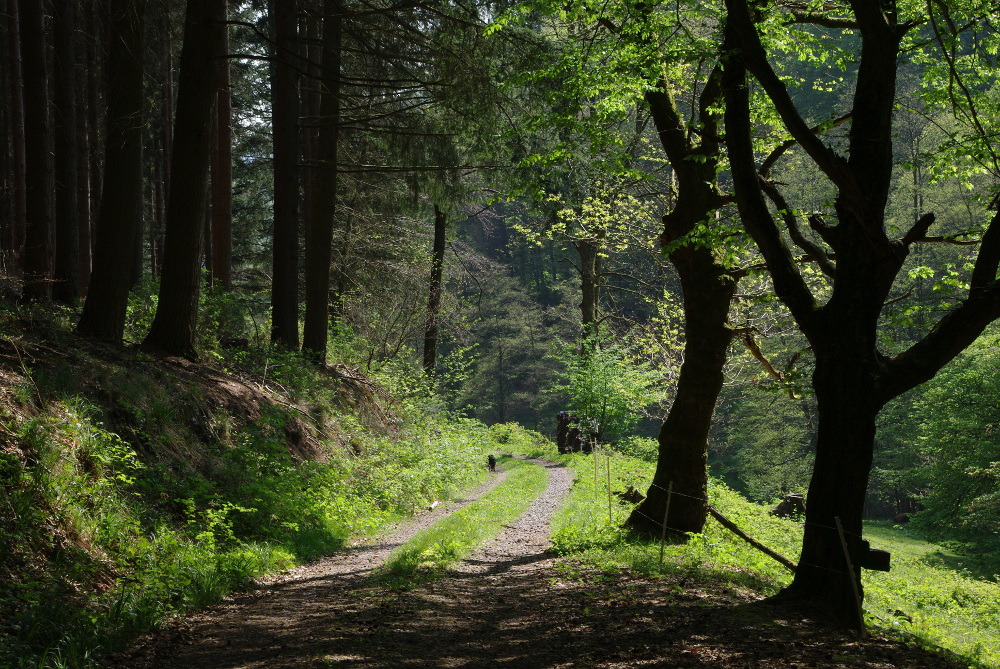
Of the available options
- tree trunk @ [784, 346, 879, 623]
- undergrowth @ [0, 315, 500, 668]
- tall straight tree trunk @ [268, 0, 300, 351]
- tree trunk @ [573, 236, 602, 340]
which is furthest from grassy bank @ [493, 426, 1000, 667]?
tree trunk @ [573, 236, 602, 340]

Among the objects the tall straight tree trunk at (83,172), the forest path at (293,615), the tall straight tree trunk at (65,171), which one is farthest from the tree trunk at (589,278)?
the tall straight tree trunk at (65,171)

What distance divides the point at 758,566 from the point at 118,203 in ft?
30.6

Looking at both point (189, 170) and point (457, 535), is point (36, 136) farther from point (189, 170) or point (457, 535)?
point (457, 535)

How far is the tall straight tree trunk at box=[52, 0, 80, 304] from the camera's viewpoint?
1145 centimetres

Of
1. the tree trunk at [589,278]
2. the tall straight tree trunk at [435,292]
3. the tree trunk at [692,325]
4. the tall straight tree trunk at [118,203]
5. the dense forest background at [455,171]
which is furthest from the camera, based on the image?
the tree trunk at [589,278]

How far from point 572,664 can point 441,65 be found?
34.7 feet

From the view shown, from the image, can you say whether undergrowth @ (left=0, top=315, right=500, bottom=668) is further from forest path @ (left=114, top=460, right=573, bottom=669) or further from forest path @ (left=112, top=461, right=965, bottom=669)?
forest path @ (left=112, top=461, right=965, bottom=669)

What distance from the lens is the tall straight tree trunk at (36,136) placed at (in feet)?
35.1

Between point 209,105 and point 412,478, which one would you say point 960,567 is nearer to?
point 412,478

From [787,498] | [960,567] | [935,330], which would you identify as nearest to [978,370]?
[960,567]

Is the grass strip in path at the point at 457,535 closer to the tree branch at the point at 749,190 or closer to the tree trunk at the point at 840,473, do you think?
the tree trunk at the point at 840,473

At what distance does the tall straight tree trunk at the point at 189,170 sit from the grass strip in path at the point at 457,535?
4550 mm

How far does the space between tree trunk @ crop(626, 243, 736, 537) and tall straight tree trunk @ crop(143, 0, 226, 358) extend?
6.53 m

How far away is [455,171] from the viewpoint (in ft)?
55.5
